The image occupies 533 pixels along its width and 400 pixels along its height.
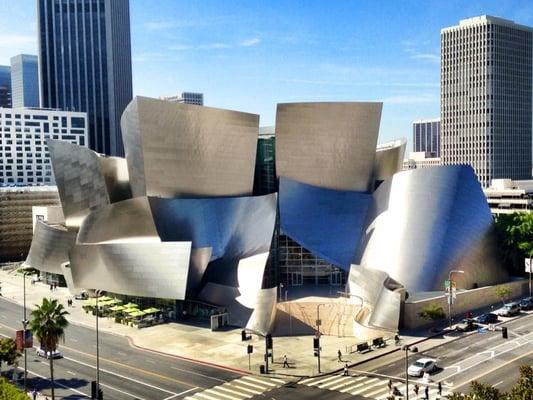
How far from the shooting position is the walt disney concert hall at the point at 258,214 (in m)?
58.7

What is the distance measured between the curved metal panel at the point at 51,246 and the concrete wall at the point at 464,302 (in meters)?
44.5

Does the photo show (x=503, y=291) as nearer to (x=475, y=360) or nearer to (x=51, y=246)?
(x=475, y=360)

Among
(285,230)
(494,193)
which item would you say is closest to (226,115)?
(285,230)

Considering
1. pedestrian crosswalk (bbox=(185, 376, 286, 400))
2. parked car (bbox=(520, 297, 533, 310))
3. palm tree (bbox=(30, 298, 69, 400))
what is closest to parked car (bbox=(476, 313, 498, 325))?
parked car (bbox=(520, 297, 533, 310))

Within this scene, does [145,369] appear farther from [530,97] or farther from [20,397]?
[530,97]

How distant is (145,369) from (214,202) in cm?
2621

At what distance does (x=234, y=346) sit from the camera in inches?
1970

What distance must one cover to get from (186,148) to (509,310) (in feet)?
119

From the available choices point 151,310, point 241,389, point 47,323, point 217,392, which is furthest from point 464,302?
point 47,323

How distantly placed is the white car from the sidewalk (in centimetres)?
445

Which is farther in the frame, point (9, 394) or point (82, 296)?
point (82, 296)

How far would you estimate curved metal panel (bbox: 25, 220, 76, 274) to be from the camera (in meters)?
79.0

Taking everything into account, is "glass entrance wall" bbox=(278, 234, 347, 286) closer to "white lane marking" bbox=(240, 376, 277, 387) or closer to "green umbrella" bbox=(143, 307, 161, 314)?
"green umbrella" bbox=(143, 307, 161, 314)

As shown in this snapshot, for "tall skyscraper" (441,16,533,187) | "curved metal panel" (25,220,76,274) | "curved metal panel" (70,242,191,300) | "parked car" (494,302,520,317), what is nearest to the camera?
"parked car" (494,302,520,317)
